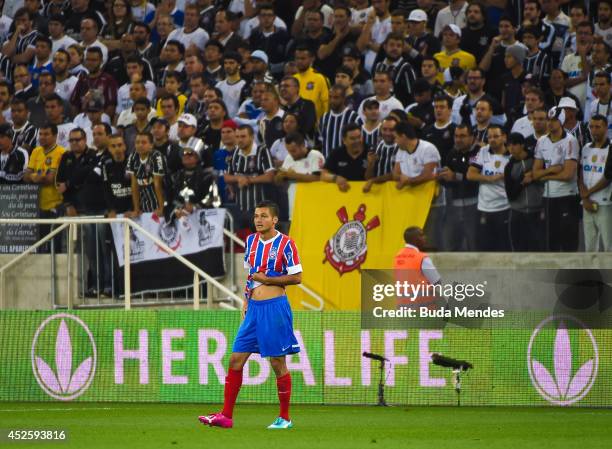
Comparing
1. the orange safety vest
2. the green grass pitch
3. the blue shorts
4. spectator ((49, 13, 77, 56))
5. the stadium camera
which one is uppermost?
spectator ((49, 13, 77, 56))

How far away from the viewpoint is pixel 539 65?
18.6m

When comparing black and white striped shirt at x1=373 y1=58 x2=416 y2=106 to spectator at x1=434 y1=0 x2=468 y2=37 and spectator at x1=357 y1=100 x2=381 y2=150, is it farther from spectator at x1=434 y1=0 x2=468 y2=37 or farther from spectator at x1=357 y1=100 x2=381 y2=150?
spectator at x1=357 y1=100 x2=381 y2=150

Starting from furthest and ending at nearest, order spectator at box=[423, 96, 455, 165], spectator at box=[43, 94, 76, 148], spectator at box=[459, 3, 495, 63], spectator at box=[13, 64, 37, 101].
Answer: spectator at box=[13, 64, 37, 101]
spectator at box=[43, 94, 76, 148]
spectator at box=[459, 3, 495, 63]
spectator at box=[423, 96, 455, 165]

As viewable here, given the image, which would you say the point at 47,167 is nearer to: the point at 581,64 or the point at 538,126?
the point at 538,126

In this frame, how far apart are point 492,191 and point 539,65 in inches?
116

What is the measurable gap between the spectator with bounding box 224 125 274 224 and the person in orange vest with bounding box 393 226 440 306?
3.13m

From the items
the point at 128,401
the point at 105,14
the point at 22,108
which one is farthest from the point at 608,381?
the point at 105,14

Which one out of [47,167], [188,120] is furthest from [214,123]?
[47,167]

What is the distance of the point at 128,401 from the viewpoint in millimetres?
16000

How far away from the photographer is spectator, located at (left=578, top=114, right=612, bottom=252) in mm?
15828

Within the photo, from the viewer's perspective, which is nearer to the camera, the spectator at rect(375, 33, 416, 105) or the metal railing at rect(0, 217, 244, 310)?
the metal railing at rect(0, 217, 244, 310)

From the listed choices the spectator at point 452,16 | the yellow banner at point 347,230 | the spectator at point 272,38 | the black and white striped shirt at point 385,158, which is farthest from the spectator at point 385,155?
the spectator at point 272,38

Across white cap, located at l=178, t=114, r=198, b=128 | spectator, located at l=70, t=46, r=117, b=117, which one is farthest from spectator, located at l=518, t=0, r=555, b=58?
spectator, located at l=70, t=46, r=117, b=117

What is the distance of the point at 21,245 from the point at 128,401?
3708mm
